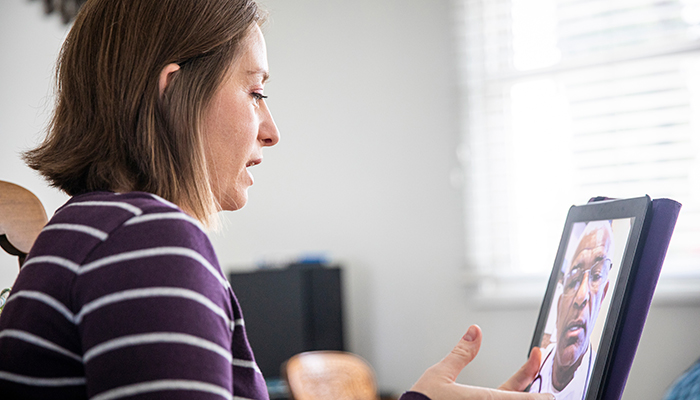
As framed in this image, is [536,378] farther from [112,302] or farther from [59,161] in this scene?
[59,161]

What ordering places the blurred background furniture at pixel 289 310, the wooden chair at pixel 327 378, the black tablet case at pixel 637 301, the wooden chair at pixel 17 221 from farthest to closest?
1. the blurred background furniture at pixel 289 310
2. the wooden chair at pixel 327 378
3. the wooden chair at pixel 17 221
4. the black tablet case at pixel 637 301

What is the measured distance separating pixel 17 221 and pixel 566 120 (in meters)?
2.57

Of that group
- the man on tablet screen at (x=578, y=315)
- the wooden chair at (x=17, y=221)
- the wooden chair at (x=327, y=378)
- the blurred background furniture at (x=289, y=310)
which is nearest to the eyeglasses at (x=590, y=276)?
the man on tablet screen at (x=578, y=315)

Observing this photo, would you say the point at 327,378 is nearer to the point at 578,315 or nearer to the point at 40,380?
the point at 578,315

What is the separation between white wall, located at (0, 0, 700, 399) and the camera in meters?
3.17

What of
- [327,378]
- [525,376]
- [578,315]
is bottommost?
[327,378]

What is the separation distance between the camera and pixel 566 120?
114 inches

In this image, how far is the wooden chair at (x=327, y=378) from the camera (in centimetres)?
240

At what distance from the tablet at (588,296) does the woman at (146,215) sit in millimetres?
62

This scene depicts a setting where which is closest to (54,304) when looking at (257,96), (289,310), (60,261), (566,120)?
(60,261)

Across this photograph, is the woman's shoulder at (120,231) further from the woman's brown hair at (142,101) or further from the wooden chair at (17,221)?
the wooden chair at (17,221)

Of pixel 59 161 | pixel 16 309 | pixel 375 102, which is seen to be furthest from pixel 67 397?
pixel 375 102

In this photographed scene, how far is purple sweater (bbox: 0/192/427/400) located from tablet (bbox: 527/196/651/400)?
405mm

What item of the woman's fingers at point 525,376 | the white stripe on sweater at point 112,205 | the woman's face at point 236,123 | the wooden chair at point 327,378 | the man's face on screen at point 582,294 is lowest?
the wooden chair at point 327,378
